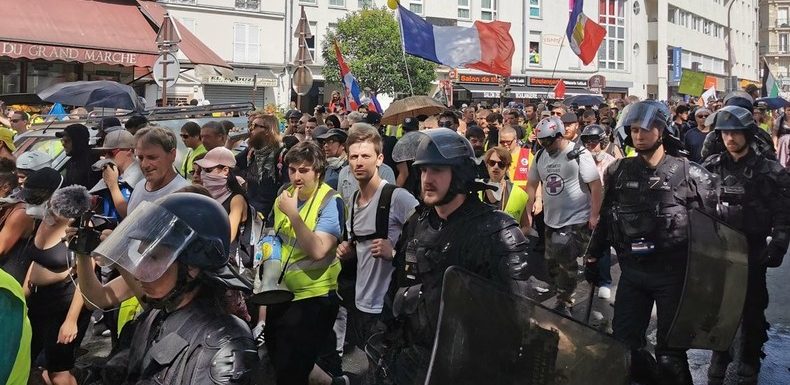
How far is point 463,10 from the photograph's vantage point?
141 ft

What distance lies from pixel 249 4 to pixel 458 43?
909 inches

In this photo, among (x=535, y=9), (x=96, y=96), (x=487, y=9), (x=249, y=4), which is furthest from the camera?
(x=535, y=9)

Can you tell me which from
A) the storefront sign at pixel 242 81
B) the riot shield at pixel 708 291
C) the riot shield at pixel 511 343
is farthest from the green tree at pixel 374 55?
the riot shield at pixel 511 343

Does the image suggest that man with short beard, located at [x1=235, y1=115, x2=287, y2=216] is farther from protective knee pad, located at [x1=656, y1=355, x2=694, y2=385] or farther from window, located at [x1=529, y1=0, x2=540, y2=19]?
window, located at [x1=529, y1=0, x2=540, y2=19]

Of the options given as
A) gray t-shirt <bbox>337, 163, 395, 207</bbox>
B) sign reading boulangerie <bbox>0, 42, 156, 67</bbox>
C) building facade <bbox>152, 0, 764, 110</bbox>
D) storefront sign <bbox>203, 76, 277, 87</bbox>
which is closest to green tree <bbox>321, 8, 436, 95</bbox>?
building facade <bbox>152, 0, 764, 110</bbox>

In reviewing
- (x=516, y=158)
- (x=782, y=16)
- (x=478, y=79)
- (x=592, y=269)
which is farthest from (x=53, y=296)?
(x=782, y=16)

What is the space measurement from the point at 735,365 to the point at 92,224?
4521 millimetres

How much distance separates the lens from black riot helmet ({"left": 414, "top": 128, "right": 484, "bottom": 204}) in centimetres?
320

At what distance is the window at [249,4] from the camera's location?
114ft

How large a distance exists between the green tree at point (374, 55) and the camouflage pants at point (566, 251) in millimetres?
29652

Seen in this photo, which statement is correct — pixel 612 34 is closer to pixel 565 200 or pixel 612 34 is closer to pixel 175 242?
pixel 565 200

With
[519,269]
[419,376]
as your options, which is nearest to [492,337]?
[419,376]

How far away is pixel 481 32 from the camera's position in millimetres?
14586

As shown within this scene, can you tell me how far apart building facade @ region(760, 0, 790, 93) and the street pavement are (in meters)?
87.5
